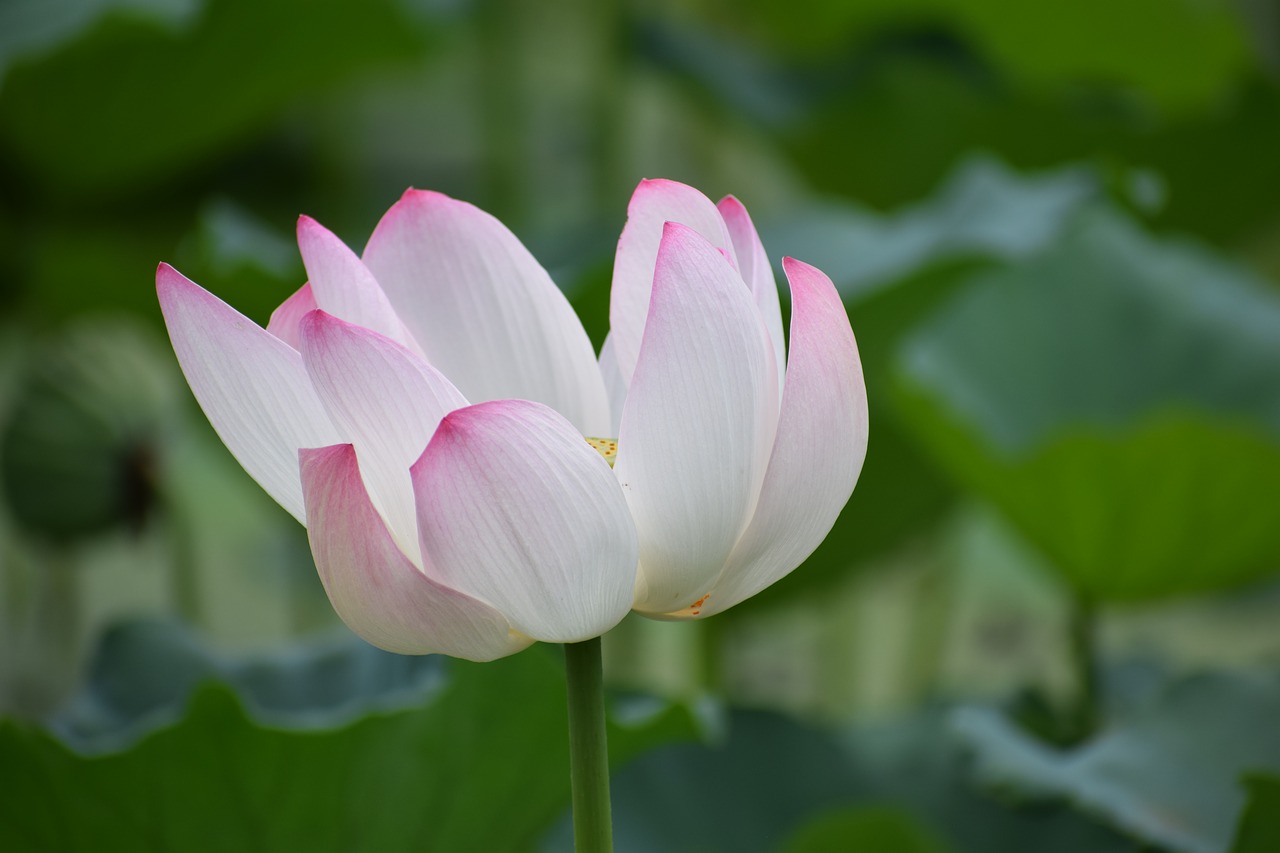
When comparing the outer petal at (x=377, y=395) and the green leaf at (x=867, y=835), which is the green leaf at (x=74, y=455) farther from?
the outer petal at (x=377, y=395)

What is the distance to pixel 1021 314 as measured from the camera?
2.83 ft

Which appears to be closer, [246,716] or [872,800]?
[246,716]

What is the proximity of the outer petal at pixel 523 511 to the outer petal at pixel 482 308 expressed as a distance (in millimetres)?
79

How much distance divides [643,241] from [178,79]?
2.66 feet

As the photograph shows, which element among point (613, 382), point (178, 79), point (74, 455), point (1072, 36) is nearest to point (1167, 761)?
point (613, 382)

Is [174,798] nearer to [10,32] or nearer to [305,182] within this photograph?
[10,32]

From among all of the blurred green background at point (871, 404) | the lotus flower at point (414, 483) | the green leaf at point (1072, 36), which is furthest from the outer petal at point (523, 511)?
the green leaf at point (1072, 36)

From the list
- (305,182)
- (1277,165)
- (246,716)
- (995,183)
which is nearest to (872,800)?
(246,716)

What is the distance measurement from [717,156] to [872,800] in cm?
120

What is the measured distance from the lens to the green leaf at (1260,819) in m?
0.40

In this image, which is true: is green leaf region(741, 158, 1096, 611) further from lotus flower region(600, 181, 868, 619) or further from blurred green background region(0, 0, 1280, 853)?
lotus flower region(600, 181, 868, 619)

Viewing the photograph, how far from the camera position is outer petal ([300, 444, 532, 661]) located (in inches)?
8.7

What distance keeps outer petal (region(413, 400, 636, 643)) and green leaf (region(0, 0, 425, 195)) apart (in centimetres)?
71

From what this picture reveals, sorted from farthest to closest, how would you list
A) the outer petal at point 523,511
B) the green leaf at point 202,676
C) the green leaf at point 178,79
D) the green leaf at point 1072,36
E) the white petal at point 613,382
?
the green leaf at point 1072,36 → the green leaf at point 178,79 → the green leaf at point 202,676 → the white petal at point 613,382 → the outer petal at point 523,511
